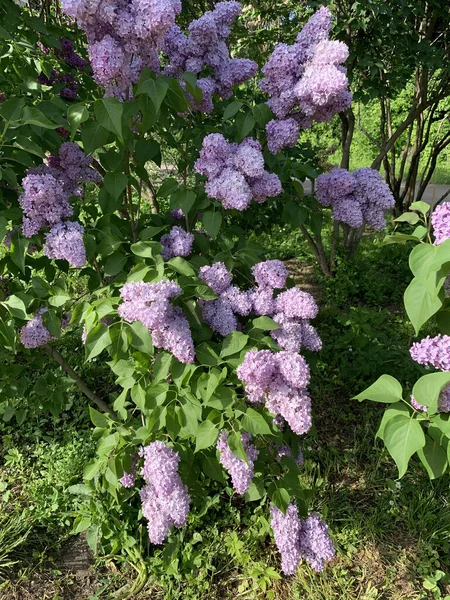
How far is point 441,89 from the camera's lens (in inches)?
190

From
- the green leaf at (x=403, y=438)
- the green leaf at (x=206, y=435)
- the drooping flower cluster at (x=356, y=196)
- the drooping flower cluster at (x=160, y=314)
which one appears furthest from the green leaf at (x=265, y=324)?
the drooping flower cluster at (x=356, y=196)

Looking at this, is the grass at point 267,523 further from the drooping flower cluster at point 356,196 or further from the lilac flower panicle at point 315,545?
the drooping flower cluster at point 356,196

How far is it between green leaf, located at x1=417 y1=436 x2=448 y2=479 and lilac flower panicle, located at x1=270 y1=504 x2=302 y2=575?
0.58 metres

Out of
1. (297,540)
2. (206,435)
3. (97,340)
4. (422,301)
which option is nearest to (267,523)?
(297,540)

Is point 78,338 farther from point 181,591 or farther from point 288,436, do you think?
point 288,436

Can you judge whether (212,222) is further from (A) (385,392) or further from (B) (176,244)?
(A) (385,392)

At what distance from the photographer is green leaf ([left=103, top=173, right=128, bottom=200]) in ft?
5.14

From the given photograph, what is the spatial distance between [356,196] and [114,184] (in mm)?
848

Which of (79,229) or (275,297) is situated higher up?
(79,229)

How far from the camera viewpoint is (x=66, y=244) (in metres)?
1.45

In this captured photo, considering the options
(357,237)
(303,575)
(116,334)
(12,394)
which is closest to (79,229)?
(116,334)

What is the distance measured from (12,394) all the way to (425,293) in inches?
67.9

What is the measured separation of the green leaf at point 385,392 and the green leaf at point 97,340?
0.69 metres

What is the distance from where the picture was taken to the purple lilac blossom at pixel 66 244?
145 cm
